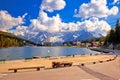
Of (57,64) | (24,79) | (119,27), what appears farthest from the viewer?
(119,27)

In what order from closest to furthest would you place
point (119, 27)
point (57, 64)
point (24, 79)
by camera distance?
point (24, 79) → point (57, 64) → point (119, 27)

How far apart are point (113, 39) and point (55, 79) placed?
132 meters

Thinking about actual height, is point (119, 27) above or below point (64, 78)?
above

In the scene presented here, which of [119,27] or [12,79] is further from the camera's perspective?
[119,27]

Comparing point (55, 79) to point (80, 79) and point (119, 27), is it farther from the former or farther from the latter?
point (119, 27)

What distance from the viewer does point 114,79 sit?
20047mm

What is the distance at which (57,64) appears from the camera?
3259cm

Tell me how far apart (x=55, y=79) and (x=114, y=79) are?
4.37 meters

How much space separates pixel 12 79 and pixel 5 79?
560 millimetres

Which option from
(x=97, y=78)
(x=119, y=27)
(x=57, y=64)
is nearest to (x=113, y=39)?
(x=119, y=27)

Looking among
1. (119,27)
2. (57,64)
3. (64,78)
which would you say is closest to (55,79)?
(64,78)

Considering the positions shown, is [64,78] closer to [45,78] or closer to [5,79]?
[45,78]

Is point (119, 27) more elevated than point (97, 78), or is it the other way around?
point (119, 27)

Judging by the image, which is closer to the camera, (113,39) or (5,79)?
(5,79)
